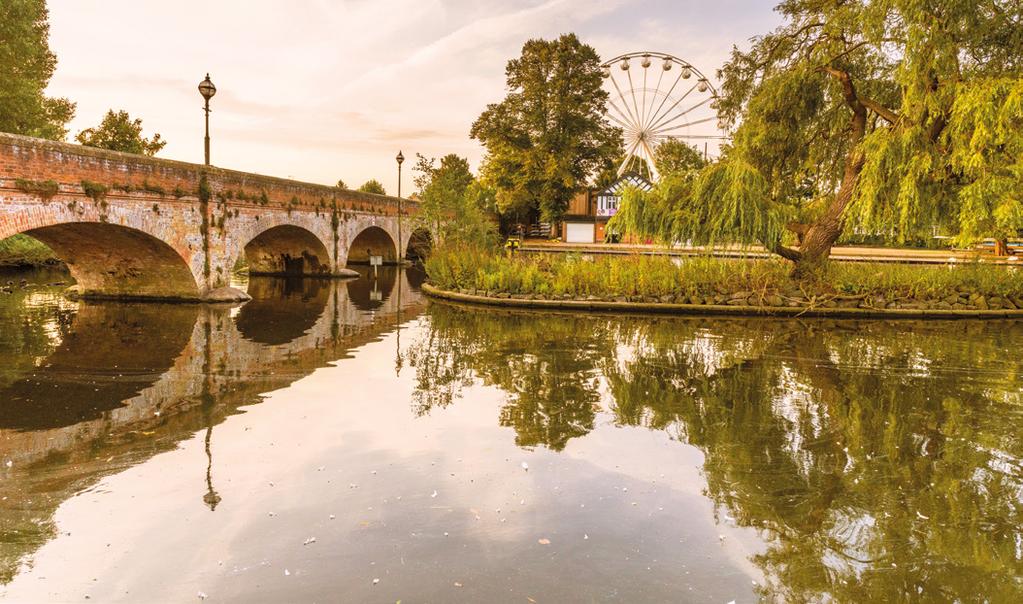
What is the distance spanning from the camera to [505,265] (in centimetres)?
1981

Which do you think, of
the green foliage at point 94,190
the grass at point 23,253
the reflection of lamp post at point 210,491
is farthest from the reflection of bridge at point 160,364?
the grass at point 23,253

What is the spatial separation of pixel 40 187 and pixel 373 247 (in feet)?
85.9

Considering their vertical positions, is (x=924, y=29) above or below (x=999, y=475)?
above

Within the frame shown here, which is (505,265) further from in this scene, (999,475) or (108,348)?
(999,475)

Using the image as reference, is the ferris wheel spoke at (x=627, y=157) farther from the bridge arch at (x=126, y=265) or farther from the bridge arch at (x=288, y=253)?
the bridge arch at (x=126, y=265)

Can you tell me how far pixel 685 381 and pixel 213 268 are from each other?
14.7 meters

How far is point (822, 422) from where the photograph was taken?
281 inches

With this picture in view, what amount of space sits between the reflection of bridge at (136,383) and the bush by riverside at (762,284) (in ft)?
16.4

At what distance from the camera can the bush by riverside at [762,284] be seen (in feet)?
55.9

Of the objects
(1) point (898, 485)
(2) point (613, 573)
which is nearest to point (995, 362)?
(1) point (898, 485)

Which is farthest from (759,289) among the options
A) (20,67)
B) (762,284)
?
(20,67)

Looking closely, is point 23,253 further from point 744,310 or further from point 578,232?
point 578,232

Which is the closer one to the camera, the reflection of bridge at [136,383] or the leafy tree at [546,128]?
the reflection of bridge at [136,383]

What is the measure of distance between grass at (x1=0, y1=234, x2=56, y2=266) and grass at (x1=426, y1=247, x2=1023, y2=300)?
23.0m
